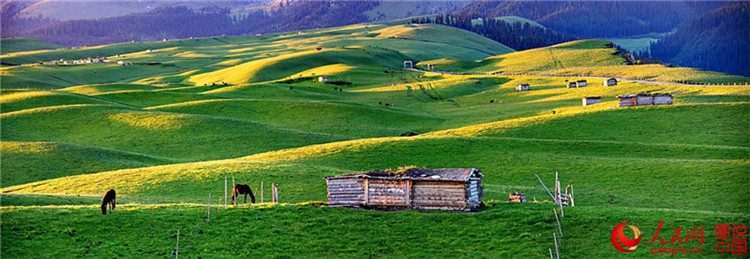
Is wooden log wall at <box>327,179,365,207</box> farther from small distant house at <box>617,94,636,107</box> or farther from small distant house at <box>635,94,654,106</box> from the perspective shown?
small distant house at <box>635,94,654,106</box>

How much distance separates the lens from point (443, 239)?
33.7 m

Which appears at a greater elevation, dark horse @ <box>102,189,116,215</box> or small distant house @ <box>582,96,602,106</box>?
small distant house @ <box>582,96,602,106</box>

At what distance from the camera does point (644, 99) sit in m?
89.9

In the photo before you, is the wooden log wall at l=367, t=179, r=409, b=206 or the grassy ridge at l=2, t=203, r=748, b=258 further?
the wooden log wall at l=367, t=179, r=409, b=206

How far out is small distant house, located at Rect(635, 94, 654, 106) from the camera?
294 feet

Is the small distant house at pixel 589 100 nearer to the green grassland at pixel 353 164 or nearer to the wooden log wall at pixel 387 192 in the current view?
the green grassland at pixel 353 164

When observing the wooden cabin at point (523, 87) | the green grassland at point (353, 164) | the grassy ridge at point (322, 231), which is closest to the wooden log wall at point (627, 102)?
the green grassland at point (353, 164)

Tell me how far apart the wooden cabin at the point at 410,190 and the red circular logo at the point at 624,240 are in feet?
26.4

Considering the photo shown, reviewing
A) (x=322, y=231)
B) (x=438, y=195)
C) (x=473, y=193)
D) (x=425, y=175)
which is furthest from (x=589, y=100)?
(x=322, y=231)

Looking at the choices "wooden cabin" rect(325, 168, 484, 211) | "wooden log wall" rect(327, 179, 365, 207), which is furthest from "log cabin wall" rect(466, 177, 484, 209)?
"wooden log wall" rect(327, 179, 365, 207)

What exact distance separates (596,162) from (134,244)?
41002mm

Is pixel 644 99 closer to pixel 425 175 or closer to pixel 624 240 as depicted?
pixel 425 175

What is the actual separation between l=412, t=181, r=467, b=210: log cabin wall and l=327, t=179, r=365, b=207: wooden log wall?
10.5 ft

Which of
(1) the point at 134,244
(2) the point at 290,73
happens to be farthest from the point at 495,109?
(2) the point at 290,73
